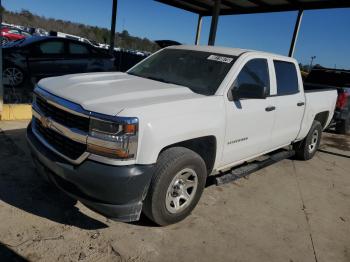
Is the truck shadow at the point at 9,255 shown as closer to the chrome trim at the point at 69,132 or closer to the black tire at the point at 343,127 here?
the chrome trim at the point at 69,132

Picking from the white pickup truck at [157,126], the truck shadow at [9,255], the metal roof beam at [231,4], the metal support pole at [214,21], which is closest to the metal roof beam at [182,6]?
the metal roof beam at [231,4]

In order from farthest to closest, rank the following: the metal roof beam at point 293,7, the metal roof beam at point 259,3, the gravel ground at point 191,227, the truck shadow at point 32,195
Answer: the metal roof beam at point 259,3
the metal roof beam at point 293,7
the truck shadow at point 32,195
the gravel ground at point 191,227

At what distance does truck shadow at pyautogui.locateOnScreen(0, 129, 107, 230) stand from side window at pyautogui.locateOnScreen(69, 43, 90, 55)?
19.4 feet

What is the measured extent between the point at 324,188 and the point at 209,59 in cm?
286

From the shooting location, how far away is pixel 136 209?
3.04 metres

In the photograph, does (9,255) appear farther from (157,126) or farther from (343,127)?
(343,127)

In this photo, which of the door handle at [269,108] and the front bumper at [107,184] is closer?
the front bumper at [107,184]

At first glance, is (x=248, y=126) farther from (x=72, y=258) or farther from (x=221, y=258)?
(x=72, y=258)

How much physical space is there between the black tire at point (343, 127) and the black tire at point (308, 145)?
10.6ft

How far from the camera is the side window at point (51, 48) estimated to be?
31.6 feet

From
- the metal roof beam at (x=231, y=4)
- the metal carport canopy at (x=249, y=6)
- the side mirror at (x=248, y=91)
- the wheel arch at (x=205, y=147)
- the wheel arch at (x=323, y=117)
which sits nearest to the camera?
the wheel arch at (x=205, y=147)

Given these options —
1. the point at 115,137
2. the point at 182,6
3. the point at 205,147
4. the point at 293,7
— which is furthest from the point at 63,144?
the point at 182,6

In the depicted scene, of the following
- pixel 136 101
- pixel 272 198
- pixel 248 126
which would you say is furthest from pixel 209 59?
pixel 272 198

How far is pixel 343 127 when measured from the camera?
31.6ft
